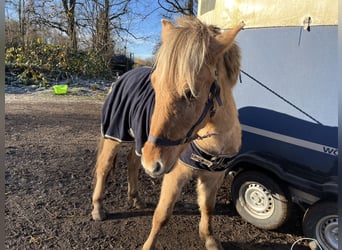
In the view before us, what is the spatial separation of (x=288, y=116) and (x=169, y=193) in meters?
1.35

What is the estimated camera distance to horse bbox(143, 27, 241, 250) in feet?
6.30

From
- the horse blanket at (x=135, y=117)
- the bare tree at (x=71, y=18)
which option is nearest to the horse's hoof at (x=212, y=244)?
the horse blanket at (x=135, y=117)

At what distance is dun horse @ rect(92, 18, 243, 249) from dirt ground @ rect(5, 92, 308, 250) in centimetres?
31

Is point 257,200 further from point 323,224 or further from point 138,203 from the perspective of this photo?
point 138,203

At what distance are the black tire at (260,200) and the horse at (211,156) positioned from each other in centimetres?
52

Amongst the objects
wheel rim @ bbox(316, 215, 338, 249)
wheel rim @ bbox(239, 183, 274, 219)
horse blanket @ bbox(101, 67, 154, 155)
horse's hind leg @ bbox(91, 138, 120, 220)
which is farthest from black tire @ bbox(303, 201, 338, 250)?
horse's hind leg @ bbox(91, 138, 120, 220)

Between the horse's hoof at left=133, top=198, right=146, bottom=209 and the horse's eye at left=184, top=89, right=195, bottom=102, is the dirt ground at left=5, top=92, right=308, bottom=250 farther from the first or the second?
the horse's eye at left=184, top=89, right=195, bottom=102

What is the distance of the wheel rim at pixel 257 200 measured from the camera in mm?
2785

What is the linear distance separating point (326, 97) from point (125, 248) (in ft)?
6.83

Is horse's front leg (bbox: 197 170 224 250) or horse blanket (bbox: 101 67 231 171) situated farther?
horse's front leg (bbox: 197 170 224 250)

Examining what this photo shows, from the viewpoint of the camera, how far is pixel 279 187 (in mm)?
2658

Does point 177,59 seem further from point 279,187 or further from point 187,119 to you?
point 279,187

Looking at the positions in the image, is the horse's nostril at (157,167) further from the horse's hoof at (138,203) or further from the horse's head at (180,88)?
the horse's hoof at (138,203)

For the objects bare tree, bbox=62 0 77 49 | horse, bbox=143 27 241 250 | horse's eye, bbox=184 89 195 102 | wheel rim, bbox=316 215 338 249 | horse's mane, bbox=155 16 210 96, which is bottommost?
wheel rim, bbox=316 215 338 249
